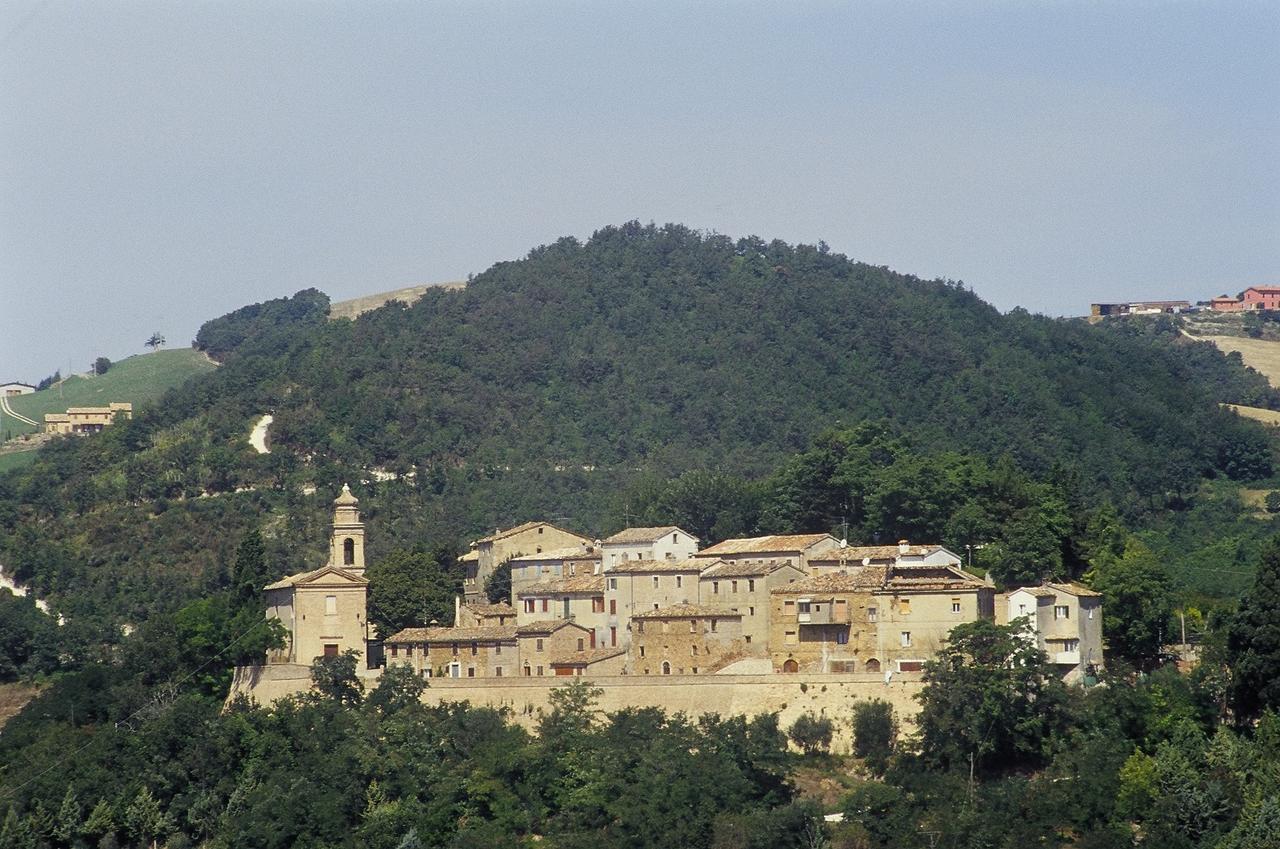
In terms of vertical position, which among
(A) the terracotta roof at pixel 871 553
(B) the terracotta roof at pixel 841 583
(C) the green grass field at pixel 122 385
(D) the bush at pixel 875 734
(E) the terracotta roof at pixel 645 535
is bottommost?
(D) the bush at pixel 875 734

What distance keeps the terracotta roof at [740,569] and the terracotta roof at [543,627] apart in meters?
3.86

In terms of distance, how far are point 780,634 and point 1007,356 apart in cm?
6093

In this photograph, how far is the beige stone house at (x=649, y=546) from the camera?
65.2 metres

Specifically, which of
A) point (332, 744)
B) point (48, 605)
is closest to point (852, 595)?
point (332, 744)

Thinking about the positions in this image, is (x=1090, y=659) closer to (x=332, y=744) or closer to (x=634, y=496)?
(x=332, y=744)

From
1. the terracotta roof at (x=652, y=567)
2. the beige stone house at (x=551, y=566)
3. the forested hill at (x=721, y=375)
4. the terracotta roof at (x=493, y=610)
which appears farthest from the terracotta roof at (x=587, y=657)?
the forested hill at (x=721, y=375)

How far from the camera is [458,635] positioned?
205ft

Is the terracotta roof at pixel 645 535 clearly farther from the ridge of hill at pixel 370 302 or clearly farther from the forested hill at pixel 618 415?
the ridge of hill at pixel 370 302

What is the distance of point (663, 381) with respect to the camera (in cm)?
12025

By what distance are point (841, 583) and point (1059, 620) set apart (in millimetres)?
5545

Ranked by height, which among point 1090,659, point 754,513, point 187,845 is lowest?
point 187,845

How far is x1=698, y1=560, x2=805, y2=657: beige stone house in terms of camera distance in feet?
197

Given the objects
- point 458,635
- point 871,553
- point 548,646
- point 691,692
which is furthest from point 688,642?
point 458,635

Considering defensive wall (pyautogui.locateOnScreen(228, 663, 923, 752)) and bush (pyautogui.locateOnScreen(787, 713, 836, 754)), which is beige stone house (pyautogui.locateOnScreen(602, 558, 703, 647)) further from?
bush (pyautogui.locateOnScreen(787, 713, 836, 754))
